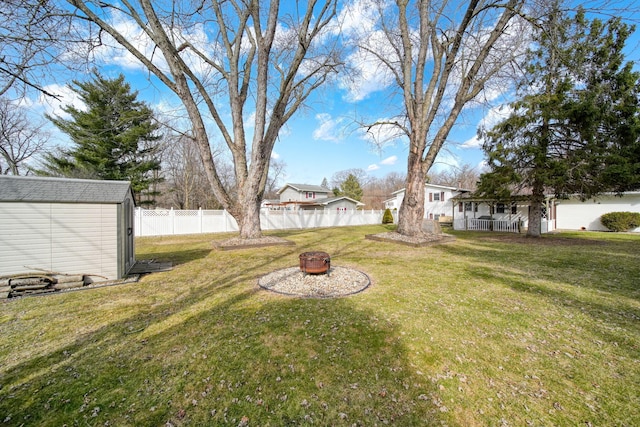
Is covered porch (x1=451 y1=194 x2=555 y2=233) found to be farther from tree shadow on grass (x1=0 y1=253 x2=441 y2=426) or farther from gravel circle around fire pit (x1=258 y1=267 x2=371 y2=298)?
tree shadow on grass (x1=0 y1=253 x2=441 y2=426)

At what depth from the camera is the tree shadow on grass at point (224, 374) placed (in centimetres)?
207

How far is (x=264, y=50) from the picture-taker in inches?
373

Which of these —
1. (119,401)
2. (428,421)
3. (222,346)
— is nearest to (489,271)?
(428,421)

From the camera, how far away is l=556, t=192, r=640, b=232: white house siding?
1631cm

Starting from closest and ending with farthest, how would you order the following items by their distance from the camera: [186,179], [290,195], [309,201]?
[186,179]
[309,201]
[290,195]

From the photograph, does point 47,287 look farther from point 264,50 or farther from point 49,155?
point 49,155

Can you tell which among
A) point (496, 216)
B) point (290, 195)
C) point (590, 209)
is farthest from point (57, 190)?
point (290, 195)

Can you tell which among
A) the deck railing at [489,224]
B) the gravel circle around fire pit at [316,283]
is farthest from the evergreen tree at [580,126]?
the gravel circle around fire pit at [316,283]

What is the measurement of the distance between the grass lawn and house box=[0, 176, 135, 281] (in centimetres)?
78

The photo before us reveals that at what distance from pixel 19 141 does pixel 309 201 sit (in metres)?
26.3

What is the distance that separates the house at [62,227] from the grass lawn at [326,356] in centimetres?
78

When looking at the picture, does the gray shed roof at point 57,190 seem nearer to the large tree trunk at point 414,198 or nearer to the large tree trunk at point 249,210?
the large tree trunk at point 249,210

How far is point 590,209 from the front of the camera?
17500 millimetres

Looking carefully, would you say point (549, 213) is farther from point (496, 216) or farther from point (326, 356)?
point (326, 356)
